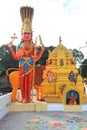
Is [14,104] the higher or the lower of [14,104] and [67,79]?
the lower

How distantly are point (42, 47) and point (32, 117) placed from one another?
9.07 feet

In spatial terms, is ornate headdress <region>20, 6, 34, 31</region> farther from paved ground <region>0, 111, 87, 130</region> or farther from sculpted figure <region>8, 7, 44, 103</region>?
paved ground <region>0, 111, 87, 130</region>

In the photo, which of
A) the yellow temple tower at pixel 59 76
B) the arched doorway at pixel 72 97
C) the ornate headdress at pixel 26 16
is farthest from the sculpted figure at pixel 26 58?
the arched doorway at pixel 72 97

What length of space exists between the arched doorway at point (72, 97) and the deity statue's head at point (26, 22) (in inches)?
94.9

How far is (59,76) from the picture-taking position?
33.1ft

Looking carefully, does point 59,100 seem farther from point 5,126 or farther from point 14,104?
point 5,126

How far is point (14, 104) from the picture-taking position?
8422mm

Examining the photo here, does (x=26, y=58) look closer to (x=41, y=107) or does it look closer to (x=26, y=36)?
(x=26, y=36)

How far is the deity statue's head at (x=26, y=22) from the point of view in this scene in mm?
8796

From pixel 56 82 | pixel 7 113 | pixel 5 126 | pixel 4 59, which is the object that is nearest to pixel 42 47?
pixel 56 82

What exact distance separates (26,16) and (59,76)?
2789 mm

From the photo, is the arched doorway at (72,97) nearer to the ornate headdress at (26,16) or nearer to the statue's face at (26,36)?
the statue's face at (26,36)

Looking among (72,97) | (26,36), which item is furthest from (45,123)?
(26,36)

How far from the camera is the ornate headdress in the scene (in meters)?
8.91
